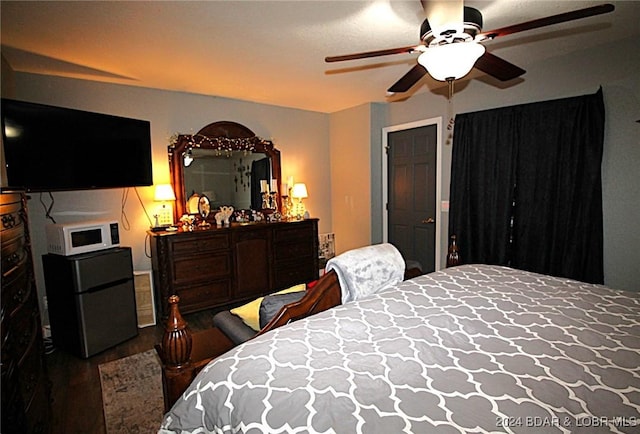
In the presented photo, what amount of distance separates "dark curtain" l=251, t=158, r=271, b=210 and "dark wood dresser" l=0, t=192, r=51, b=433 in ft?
9.15

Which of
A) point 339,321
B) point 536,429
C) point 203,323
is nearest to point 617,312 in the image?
point 536,429

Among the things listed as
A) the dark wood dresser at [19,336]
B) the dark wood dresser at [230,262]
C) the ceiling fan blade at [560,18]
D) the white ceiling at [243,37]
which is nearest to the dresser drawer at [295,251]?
the dark wood dresser at [230,262]

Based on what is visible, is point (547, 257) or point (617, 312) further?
point (547, 257)

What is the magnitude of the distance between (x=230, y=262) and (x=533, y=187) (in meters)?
3.26

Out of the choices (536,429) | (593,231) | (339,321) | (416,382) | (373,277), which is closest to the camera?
(536,429)

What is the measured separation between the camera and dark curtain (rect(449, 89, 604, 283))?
2.92 metres

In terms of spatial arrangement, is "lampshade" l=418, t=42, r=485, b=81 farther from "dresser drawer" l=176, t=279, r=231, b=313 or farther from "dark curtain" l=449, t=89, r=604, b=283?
"dresser drawer" l=176, t=279, r=231, b=313

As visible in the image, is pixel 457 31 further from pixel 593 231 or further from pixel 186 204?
pixel 186 204

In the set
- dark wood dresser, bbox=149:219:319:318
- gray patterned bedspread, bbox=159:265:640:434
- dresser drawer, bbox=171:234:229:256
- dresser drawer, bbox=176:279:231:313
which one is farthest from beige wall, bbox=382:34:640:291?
dresser drawer, bbox=176:279:231:313

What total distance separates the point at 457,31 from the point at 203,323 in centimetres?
330

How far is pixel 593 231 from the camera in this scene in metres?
2.92

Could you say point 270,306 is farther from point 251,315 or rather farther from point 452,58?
point 452,58

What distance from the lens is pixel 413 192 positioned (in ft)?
14.3

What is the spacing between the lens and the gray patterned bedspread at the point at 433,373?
36.3 inches
